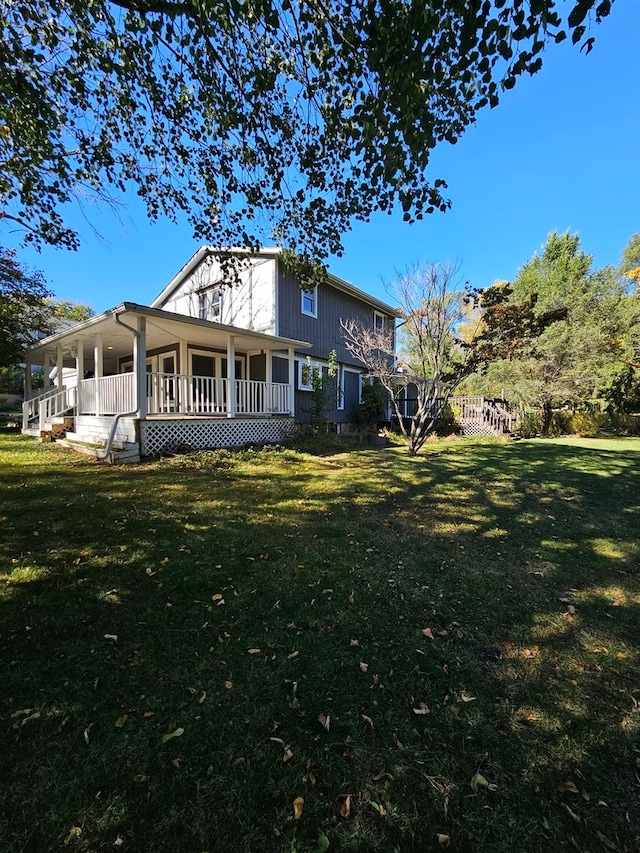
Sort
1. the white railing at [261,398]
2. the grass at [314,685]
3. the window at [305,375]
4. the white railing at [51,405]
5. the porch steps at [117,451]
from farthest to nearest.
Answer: the window at [305,375], the white railing at [51,405], the white railing at [261,398], the porch steps at [117,451], the grass at [314,685]

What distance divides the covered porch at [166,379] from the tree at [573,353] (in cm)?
991

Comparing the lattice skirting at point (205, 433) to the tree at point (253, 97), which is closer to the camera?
the tree at point (253, 97)

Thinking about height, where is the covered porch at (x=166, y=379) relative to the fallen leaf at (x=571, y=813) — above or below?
above

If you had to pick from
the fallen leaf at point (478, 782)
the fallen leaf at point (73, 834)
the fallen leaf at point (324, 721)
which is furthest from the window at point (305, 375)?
the fallen leaf at point (73, 834)

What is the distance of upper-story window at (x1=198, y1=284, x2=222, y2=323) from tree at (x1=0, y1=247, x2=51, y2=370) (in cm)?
658

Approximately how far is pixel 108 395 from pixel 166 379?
6.75 feet

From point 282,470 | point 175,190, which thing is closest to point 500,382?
point 282,470

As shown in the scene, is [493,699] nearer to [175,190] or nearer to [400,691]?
[400,691]

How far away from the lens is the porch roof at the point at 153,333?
8.71 m

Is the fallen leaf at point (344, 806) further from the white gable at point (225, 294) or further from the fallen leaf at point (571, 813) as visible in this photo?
the white gable at point (225, 294)

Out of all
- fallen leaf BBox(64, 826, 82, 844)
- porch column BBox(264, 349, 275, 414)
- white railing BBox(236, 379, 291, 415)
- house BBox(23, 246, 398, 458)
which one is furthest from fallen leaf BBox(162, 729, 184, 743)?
porch column BBox(264, 349, 275, 414)

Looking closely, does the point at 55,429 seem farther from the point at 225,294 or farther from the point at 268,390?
the point at 225,294

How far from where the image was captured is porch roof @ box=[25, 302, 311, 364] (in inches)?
343

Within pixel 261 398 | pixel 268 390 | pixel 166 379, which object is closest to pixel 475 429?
pixel 268 390
